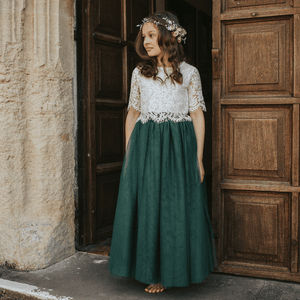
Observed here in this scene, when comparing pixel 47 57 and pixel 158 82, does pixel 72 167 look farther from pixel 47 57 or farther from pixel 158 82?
pixel 158 82

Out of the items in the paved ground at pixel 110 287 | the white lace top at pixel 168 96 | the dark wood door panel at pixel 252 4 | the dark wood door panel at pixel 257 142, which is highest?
the dark wood door panel at pixel 252 4

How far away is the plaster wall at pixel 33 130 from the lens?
8.45 feet

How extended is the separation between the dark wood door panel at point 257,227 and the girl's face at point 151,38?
1.12 meters

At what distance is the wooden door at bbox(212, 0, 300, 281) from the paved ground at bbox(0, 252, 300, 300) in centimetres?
15

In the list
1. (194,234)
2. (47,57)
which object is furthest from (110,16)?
(194,234)

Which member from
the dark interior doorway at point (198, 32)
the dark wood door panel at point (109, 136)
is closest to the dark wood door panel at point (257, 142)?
the dark wood door panel at point (109, 136)

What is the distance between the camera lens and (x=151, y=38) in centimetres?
227

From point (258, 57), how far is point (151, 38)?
0.76m

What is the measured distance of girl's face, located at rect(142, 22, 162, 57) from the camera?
2.26 m

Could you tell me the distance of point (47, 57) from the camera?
268 centimetres

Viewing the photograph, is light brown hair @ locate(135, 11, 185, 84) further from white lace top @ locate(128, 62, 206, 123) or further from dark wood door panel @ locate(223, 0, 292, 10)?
dark wood door panel @ locate(223, 0, 292, 10)

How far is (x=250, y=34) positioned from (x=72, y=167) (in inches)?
67.1

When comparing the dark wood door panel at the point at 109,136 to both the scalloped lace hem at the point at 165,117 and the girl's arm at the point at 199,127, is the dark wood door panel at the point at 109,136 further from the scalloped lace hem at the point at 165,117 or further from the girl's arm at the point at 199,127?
the girl's arm at the point at 199,127

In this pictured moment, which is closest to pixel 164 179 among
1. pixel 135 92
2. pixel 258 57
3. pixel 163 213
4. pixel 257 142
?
pixel 163 213
